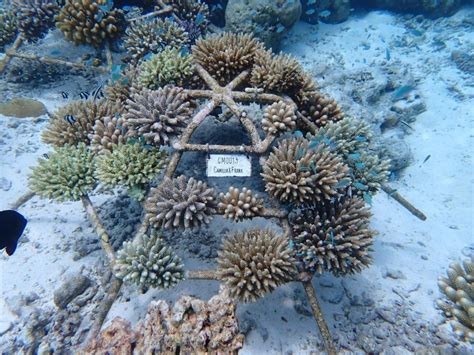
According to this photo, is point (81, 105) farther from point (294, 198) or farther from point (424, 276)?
point (424, 276)

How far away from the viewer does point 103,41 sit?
6602 mm

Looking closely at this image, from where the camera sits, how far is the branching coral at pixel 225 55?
16.0 ft

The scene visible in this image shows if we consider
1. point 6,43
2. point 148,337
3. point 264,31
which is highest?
point 264,31

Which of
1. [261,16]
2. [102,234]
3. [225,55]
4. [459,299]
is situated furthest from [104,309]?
[261,16]

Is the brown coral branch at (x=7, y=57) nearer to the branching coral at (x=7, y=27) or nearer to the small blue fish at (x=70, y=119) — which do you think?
the branching coral at (x=7, y=27)

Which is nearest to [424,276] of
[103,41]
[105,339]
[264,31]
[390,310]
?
[390,310]

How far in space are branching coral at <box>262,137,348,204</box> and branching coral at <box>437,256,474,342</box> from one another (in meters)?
2.27

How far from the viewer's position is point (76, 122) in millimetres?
4871

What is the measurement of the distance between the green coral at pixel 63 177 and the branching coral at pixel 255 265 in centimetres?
229

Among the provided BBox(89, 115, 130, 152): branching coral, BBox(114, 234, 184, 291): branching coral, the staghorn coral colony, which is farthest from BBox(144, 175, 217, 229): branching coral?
BBox(89, 115, 130, 152): branching coral

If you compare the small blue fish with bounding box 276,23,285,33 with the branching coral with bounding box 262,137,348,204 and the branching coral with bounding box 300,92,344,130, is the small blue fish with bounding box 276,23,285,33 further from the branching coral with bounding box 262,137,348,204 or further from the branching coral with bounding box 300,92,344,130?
the branching coral with bounding box 262,137,348,204

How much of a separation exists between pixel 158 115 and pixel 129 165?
2.56 feet

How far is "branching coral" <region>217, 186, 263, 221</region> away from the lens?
3.67 metres

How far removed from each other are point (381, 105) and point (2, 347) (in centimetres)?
878
